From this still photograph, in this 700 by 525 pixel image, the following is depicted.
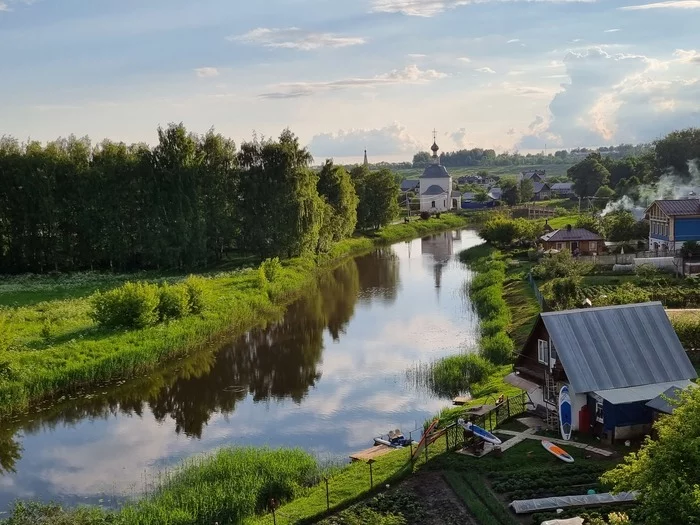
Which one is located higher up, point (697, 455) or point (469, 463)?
point (697, 455)

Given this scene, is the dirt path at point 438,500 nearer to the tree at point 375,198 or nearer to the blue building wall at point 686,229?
the blue building wall at point 686,229

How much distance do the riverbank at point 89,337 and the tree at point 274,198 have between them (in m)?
7.44

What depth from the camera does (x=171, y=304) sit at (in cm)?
3316

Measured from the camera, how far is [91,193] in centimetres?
4925

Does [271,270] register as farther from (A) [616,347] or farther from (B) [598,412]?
(B) [598,412]

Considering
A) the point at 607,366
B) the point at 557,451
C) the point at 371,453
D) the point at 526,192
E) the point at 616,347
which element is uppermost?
the point at 526,192

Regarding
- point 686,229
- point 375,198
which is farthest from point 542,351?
point 375,198

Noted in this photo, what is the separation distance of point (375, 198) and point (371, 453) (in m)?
61.0

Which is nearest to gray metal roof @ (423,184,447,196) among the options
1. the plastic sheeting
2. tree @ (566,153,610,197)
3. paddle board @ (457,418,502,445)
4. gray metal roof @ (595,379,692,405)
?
tree @ (566,153,610,197)

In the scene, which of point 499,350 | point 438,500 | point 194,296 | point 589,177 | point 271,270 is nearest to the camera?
point 438,500

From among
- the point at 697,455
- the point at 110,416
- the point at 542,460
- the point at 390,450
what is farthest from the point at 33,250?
the point at 697,455

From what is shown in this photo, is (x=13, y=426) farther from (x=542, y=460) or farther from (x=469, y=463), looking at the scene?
(x=542, y=460)

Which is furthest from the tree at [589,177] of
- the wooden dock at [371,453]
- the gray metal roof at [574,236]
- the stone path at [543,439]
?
the wooden dock at [371,453]

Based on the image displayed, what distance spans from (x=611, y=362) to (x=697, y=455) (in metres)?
8.86
